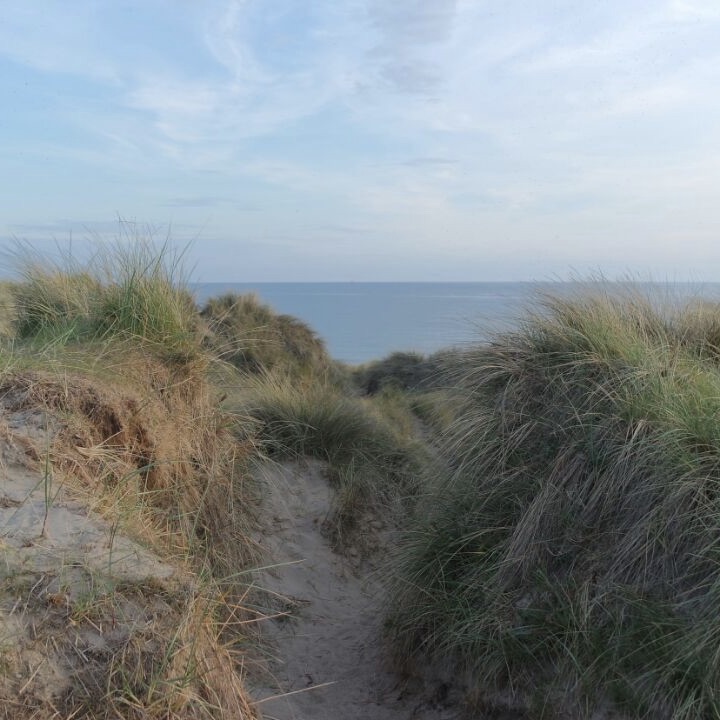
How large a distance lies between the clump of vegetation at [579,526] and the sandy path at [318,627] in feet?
0.95

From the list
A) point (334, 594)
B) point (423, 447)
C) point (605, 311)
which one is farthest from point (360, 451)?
point (605, 311)

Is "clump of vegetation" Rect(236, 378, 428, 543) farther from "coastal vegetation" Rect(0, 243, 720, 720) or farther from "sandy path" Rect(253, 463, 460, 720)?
"coastal vegetation" Rect(0, 243, 720, 720)

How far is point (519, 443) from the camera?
4.58 metres

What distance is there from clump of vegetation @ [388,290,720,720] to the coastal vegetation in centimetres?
1

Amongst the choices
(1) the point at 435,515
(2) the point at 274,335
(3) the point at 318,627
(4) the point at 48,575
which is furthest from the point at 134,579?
(2) the point at 274,335

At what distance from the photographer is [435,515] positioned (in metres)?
4.73

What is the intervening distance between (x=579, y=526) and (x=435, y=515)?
101 centimetres

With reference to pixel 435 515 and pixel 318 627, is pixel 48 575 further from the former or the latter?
pixel 318 627

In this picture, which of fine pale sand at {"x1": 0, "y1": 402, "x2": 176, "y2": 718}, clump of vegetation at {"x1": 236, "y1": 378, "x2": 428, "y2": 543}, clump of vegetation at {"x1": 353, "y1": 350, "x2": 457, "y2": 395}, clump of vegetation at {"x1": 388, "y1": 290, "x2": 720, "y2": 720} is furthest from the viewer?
clump of vegetation at {"x1": 353, "y1": 350, "x2": 457, "y2": 395}

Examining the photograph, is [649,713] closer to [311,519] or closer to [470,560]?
[470,560]

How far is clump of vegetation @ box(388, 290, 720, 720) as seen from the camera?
3.39 metres

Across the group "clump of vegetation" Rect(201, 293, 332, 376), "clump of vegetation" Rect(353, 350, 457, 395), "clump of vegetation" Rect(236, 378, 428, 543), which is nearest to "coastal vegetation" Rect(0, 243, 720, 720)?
"clump of vegetation" Rect(236, 378, 428, 543)

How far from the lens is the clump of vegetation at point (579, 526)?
3395mm

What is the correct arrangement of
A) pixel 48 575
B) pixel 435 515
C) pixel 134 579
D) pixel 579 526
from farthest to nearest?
pixel 435 515, pixel 579 526, pixel 134 579, pixel 48 575
